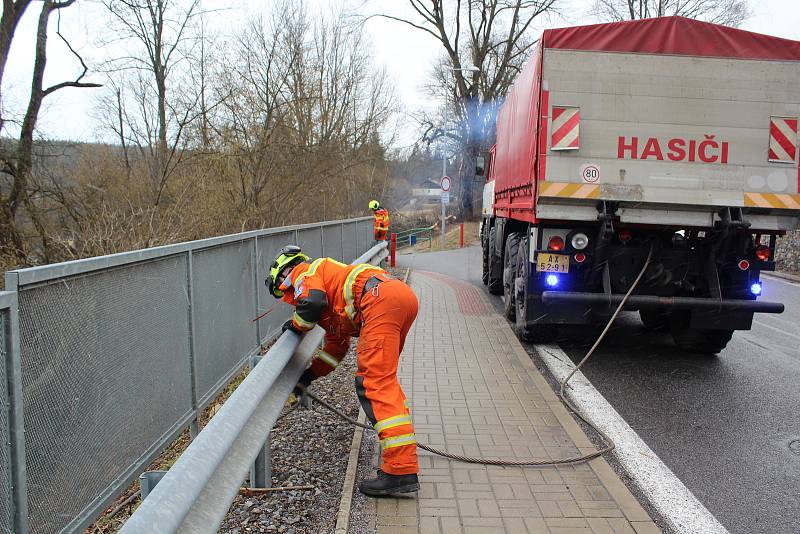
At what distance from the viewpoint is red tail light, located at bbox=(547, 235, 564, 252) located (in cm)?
667

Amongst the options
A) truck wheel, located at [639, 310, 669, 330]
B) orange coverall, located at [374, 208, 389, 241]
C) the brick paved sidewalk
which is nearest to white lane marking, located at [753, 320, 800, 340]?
truck wheel, located at [639, 310, 669, 330]

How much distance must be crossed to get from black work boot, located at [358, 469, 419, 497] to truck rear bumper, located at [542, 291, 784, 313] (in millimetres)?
3592

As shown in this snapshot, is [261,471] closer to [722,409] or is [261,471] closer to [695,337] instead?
[722,409]

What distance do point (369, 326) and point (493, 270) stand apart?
847 centimetres

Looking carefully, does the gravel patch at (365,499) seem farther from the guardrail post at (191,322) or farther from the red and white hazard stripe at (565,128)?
the red and white hazard stripe at (565,128)

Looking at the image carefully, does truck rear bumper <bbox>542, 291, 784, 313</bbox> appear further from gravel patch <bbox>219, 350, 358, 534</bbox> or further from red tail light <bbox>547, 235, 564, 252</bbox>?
gravel patch <bbox>219, 350, 358, 534</bbox>

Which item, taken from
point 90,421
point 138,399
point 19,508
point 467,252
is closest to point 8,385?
point 19,508

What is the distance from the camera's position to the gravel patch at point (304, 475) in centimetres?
329

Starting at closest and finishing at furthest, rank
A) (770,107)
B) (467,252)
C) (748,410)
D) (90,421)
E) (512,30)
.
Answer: (90,421) < (748,410) < (770,107) < (467,252) < (512,30)

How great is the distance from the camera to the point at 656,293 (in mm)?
6832

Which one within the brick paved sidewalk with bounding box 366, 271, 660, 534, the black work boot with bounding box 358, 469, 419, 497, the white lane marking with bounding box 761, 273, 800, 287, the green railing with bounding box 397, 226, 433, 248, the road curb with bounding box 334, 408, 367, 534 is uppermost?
the black work boot with bounding box 358, 469, 419, 497

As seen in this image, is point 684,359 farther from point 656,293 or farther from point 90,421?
point 90,421

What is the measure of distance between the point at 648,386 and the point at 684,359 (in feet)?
4.52

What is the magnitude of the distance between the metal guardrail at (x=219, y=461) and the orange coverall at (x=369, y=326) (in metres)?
0.35
